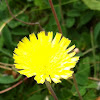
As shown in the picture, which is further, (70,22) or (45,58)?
(70,22)

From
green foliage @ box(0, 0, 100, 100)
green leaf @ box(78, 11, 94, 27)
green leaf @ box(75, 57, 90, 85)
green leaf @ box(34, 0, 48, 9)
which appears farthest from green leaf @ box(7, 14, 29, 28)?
green leaf @ box(75, 57, 90, 85)


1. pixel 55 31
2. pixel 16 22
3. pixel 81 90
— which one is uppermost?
pixel 16 22

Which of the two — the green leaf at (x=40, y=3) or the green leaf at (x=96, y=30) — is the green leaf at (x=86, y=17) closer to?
the green leaf at (x=96, y=30)

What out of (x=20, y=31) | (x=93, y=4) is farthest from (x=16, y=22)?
(x=93, y=4)

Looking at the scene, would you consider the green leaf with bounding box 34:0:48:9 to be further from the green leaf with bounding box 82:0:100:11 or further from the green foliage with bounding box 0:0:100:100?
the green leaf with bounding box 82:0:100:11

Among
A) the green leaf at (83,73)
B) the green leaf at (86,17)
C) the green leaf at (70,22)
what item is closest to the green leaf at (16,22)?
the green leaf at (70,22)

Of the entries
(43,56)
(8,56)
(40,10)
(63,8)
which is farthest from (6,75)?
(63,8)

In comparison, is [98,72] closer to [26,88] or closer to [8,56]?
[26,88]

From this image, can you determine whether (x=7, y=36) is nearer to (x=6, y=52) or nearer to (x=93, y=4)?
(x=6, y=52)
